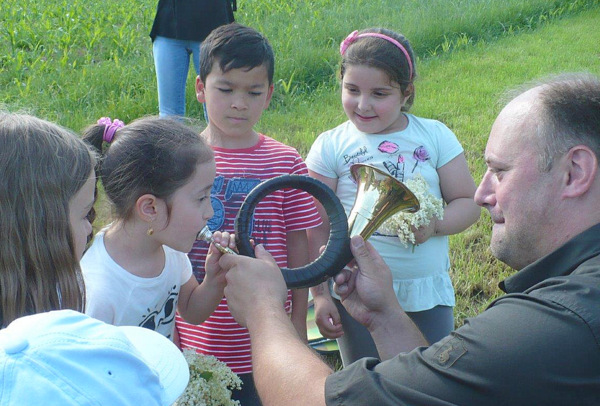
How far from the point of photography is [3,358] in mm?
1520

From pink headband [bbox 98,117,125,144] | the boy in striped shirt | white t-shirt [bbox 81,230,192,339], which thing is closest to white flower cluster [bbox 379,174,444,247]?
the boy in striped shirt

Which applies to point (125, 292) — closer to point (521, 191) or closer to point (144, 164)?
point (144, 164)

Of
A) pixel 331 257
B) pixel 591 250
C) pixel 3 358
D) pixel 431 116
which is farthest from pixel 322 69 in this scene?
pixel 3 358

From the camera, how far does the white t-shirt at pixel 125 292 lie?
2.75 meters

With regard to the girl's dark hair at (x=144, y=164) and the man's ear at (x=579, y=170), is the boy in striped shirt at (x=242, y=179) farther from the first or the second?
the man's ear at (x=579, y=170)

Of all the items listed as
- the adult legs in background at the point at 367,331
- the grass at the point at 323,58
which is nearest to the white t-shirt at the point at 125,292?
the adult legs in background at the point at 367,331

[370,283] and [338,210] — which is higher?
[338,210]

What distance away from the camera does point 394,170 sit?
368cm

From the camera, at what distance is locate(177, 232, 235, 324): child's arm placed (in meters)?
3.08

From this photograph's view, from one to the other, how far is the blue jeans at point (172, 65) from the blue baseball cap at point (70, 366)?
493 cm

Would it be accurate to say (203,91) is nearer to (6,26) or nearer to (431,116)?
(431,116)

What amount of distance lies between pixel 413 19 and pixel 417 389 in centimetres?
1093

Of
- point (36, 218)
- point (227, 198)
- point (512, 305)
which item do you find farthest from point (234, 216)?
point (512, 305)

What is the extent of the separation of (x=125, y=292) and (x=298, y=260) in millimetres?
1006
